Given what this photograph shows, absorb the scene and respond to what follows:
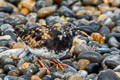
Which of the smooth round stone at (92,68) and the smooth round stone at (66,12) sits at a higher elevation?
the smooth round stone at (66,12)

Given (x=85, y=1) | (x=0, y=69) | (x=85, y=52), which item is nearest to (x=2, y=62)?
(x=0, y=69)

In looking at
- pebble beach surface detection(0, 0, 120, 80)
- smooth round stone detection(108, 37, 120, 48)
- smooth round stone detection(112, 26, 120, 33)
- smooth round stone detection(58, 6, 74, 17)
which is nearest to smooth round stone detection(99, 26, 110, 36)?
pebble beach surface detection(0, 0, 120, 80)

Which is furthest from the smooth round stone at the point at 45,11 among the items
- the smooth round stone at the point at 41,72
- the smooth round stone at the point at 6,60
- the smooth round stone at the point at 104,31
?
the smooth round stone at the point at 41,72

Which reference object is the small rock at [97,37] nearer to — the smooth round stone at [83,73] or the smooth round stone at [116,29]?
the smooth round stone at [116,29]

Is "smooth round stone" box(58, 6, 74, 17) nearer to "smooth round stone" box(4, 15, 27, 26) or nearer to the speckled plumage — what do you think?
"smooth round stone" box(4, 15, 27, 26)

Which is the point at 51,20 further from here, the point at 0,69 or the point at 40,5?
the point at 0,69

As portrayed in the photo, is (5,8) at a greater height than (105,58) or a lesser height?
greater

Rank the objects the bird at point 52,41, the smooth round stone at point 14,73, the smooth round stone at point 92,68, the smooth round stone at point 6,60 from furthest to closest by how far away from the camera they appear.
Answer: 1. the smooth round stone at point 92,68
2. the smooth round stone at point 6,60
3. the smooth round stone at point 14,73
4. the bird at point 52,41

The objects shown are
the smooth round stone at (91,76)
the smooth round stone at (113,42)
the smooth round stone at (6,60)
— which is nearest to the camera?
the smooth round stone at (91,76)

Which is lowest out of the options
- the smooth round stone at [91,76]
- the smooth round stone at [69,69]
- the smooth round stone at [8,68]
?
the smooth round stone at [91,76]
